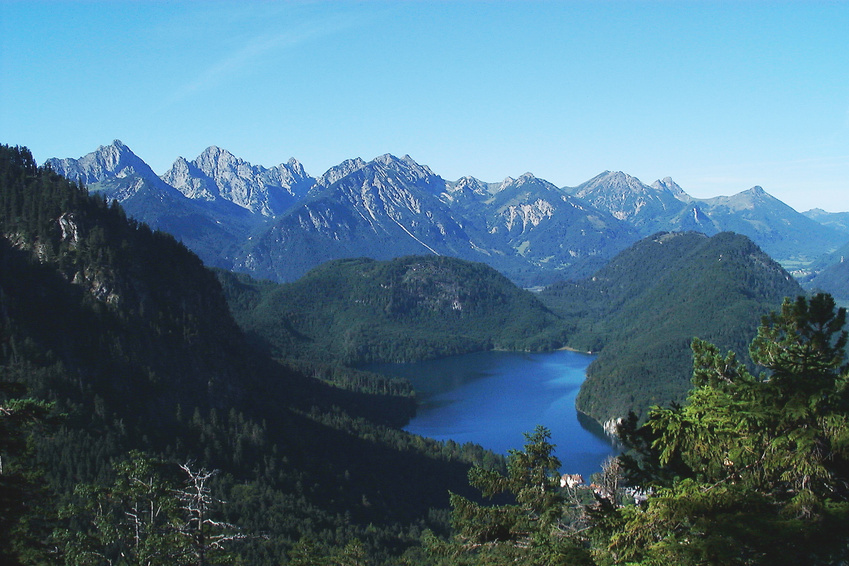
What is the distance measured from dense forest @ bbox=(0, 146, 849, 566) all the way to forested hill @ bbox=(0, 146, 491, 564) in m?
0.43

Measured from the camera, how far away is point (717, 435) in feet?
56.1

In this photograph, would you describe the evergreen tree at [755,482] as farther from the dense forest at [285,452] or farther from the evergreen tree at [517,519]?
the evergreen tree at [517,519]

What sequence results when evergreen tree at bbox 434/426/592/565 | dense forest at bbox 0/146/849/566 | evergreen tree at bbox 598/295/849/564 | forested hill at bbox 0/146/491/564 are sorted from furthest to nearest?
forested hill at bbox 0/146/491/564 → evergreen tree at bbox 434/426/592/565 → dense forest at bbox 0/146/849/566 → evergreen tree at bbox 598/295/849/564

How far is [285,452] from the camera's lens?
423ft

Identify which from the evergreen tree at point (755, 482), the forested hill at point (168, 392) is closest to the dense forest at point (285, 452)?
the evergreen tree at point (755, 482)

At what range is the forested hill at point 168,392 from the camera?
102 meters

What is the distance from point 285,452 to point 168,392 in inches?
928

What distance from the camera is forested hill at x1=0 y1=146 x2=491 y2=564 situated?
102 meters

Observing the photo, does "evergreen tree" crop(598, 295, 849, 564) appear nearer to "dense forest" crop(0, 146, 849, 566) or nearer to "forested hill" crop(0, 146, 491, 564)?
"dense forest" crop(0, 146, 849, 566)

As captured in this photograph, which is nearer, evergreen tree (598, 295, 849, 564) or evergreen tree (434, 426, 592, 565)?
evergreen tree (598, 295, 849, 564)

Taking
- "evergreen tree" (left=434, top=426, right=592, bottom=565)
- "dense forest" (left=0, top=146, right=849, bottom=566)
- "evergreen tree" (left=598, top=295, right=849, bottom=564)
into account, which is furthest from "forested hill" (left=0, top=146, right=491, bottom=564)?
"evergreen tree" (left=598, top=295, right=849, bottom=564)

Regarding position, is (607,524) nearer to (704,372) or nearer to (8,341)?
(704,372)

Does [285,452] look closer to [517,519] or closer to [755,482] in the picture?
[517,519]

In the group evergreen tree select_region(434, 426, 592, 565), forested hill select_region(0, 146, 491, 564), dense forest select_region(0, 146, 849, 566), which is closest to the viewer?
dense forest select_region(0, 146, 849, 566)
